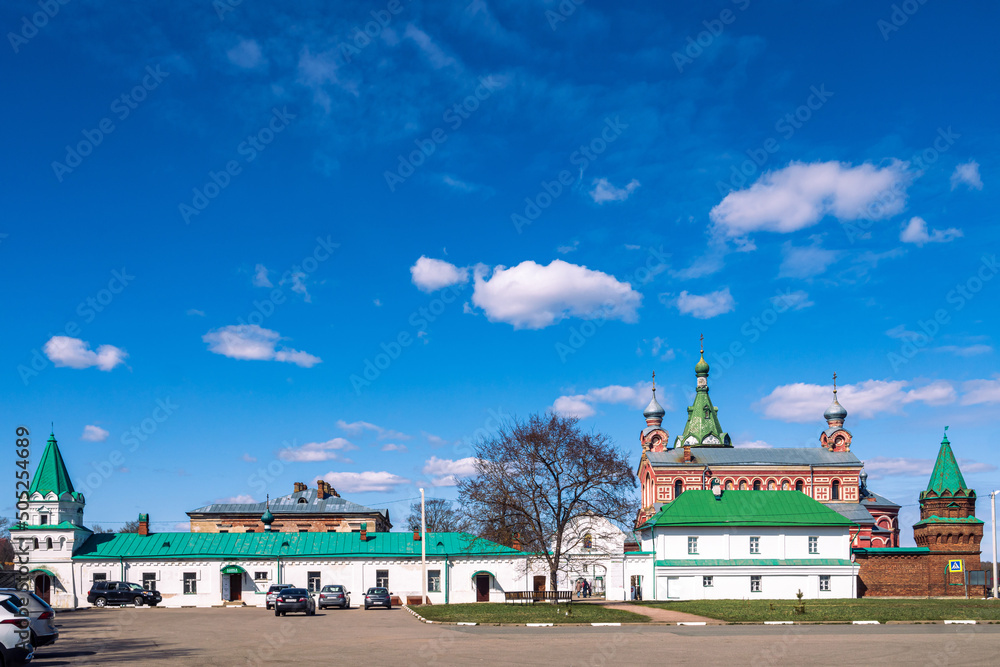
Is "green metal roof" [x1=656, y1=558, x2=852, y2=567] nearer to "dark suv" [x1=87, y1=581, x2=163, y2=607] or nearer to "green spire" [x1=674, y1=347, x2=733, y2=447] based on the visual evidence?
"dark suv" [x1=87, y1=581, x2=163, y2=607]

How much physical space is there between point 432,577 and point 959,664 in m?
35.4

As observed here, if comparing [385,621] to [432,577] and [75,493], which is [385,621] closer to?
[432,577]

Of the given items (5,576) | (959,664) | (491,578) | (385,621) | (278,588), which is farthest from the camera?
(491,578)

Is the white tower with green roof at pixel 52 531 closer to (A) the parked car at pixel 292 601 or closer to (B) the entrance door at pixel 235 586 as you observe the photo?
(B) the entrance door at pixel 235 586

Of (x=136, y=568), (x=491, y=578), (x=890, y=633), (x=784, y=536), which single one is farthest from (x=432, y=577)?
(x=890, y=633)

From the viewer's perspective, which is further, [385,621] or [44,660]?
[385,621]

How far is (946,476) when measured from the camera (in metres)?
57.5

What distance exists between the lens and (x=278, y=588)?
44.2 metres

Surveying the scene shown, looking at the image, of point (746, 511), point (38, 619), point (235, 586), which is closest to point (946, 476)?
point (746, 511)

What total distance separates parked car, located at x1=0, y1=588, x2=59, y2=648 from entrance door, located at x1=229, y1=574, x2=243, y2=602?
2930 centimetres

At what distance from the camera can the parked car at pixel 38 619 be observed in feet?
59.7

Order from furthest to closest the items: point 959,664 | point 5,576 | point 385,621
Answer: point 5,576 < point 385,621 < point 959,664

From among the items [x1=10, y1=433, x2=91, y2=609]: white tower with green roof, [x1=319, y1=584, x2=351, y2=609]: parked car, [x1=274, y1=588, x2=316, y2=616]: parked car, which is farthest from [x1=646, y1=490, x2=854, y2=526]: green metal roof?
[x1=10, y1=433, x2=91, y2=609]: white tower with green roof

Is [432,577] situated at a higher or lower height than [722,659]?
lower
